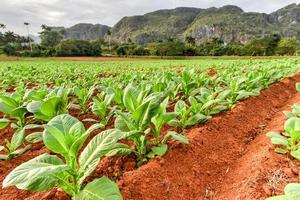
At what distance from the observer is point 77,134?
2000mm

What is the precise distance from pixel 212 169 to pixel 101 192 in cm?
141

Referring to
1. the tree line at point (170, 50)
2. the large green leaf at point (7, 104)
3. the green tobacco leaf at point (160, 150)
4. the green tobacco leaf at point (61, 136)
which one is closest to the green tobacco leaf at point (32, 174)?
the green tobacco leaf at point (61, 136)

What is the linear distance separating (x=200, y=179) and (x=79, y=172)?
112 cm

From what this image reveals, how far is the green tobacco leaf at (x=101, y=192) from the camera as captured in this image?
1.65m

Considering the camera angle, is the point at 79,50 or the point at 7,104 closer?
the point at 7,104

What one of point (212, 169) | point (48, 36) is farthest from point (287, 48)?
point (48, 36)

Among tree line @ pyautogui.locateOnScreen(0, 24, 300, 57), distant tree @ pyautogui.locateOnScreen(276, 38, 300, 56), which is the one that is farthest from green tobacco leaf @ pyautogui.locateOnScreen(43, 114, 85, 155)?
distant tree @ pyautogui.locateOnScreen(276, 38, 300, 56)

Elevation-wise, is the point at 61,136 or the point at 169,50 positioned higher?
the point at 61,136

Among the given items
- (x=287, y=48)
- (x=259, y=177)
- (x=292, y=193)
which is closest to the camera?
(x=292, y=193)

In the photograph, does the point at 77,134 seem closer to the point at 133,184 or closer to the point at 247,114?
the point at 133,184

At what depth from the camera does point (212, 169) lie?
110 inches

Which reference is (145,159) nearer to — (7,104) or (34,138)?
(34,138)

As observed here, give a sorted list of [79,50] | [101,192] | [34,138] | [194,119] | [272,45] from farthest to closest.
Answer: [272,45], [79,50], [194,119], [34,138], [101,192]

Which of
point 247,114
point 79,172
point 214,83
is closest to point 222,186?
point 79,172
